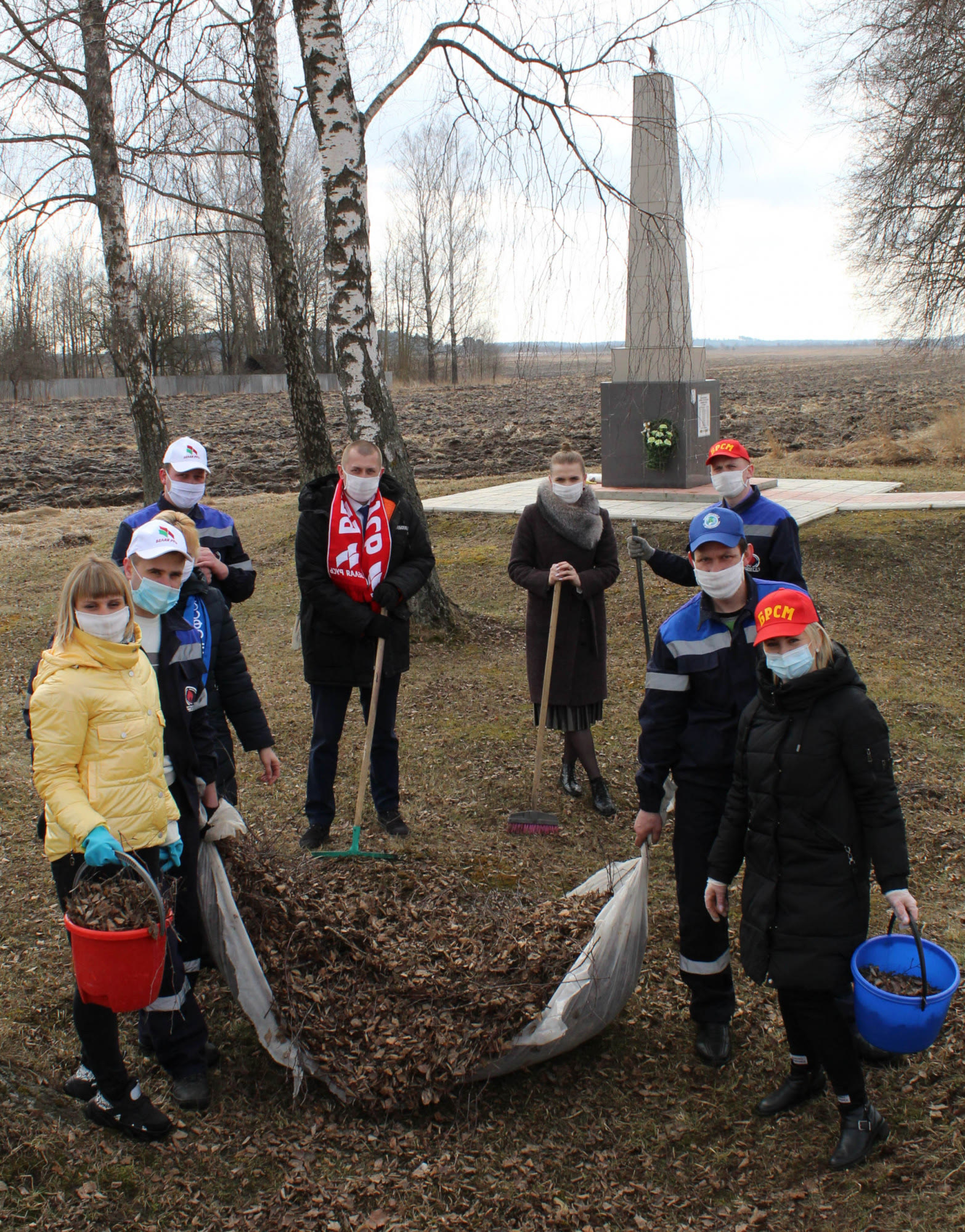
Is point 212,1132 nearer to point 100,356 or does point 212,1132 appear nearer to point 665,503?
point 665,503

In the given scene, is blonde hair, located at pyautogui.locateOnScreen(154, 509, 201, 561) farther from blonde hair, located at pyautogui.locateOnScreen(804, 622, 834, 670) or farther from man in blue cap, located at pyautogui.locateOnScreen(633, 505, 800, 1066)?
blonde hair, located at pyautogui.locateOnScreen(804, 622, 834, 670)

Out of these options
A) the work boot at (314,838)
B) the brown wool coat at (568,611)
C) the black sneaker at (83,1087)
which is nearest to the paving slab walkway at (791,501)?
the brown wool coat at (568,611)

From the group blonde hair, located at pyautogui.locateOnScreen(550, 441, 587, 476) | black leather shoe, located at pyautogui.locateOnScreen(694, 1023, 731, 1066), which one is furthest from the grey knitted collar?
black leather shoe, located at pyautogui.locateOnScreen(694, 1023, 731, 1066)

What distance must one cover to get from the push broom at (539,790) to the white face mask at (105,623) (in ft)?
8.29

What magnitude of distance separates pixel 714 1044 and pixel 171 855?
181 cm

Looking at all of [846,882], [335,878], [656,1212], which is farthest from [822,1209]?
[335,878]

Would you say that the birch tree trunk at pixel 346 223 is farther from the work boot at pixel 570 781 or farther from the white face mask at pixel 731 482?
the white face mask at pixel 731 482

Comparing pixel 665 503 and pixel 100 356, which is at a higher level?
pixel 100 356

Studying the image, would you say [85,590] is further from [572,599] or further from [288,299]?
[288,299]

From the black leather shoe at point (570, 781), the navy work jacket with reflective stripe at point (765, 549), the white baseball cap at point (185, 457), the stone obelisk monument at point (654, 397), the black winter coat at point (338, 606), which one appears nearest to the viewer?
the navy work jacket with reflective stripe at point (765, 549)

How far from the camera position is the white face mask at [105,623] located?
2787mm

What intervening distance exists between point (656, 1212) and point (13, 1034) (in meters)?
2.08

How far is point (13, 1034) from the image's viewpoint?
3.33 m

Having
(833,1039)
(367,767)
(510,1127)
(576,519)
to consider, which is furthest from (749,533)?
(510,1127)
